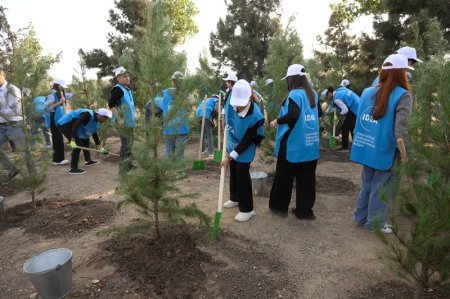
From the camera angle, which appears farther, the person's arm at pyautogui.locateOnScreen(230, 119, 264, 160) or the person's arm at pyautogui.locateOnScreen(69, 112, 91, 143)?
the person's arm at pyautogui.locateOnScreen(69, 112, 91, 143)

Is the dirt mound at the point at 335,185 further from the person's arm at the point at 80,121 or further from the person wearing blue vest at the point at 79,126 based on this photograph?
the person's arm at the point at 80,121

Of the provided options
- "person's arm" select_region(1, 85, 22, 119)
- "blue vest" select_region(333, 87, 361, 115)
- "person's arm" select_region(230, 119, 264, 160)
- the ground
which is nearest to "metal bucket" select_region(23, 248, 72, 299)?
the ground

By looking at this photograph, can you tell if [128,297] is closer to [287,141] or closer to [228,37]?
[287,141]

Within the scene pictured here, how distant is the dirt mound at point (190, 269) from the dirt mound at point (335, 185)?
2.32 m

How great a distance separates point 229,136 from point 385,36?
1094 centimetres

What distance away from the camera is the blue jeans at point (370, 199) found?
11.1 ft

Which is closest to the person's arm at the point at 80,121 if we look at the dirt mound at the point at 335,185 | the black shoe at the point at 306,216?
the black shoe at the point at 306,216

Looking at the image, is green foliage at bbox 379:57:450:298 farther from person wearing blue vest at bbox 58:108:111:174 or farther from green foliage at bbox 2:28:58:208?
person wearing blue vest at bbox 58:108:111:174

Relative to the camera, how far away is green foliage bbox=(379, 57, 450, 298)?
1874 mm

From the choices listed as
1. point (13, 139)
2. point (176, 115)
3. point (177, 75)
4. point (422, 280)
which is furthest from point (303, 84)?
point (13, 139)

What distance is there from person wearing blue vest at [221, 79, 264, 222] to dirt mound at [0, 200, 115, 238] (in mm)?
1914

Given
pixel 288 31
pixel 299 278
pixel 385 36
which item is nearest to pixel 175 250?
pixel 299 278

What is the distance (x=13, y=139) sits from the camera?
5.01 m

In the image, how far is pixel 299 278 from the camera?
292cm
